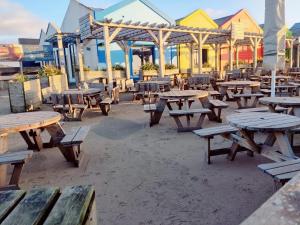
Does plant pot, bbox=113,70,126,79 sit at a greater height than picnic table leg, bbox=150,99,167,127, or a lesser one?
greater

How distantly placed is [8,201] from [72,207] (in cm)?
33

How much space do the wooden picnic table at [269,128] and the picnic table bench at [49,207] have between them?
2.19 meters

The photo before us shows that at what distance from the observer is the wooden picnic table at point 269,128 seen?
9.24 feet

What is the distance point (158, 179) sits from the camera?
3164 mm

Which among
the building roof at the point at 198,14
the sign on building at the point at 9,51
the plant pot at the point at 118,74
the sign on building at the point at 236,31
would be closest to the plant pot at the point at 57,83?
the plant pot at the point at 118,74

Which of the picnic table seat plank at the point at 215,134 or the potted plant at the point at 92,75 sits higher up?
the potted plant at the point at 92,75

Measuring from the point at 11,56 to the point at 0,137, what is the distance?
2990cm

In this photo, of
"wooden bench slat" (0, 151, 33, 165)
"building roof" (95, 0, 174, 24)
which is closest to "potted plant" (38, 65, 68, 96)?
"building roof" (95, 0, 174, 24)

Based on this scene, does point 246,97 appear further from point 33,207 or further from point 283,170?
point 33,207

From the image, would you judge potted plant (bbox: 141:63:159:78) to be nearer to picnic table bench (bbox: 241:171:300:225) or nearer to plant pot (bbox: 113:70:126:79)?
plant pot (bbox: 113:70:126:79)

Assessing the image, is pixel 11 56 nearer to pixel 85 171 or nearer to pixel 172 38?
pixel 172 38

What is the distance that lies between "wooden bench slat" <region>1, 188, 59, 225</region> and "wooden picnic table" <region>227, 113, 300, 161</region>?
7.50 feet

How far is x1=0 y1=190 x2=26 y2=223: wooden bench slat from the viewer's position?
3.63ft

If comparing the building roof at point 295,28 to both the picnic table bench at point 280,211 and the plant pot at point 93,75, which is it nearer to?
the plant pot at point 93,75
